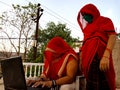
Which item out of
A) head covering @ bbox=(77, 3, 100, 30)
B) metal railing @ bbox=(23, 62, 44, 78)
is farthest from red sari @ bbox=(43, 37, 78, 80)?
metal railing @ bbox=(23, 62, 44, 78)

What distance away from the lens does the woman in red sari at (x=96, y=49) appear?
2502mm

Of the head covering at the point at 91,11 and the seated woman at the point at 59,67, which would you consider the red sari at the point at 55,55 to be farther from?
the head covering at the point at 91,11

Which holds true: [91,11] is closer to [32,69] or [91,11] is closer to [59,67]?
[59,67]

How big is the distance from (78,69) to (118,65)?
3.54 meters

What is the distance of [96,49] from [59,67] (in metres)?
0.38

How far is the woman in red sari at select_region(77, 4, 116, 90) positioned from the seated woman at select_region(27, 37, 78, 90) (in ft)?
0.31

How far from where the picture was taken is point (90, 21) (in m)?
2.62

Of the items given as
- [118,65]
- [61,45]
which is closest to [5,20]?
[118,65]

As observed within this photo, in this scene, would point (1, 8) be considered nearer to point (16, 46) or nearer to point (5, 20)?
point (5, 20)

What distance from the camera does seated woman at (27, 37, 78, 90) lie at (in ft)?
8.34

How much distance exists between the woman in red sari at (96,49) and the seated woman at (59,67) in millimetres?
96

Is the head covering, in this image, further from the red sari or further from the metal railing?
the metal railing

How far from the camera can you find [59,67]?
2688 mm

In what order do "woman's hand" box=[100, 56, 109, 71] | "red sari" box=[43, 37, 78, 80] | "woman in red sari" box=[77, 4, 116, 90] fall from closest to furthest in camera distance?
"woman's hand" box=[100, 56, 109, 71] < "woman in red sari" box=[77, 4, 116, 90] < "red sari" box=[43, 37, 78, 80]
